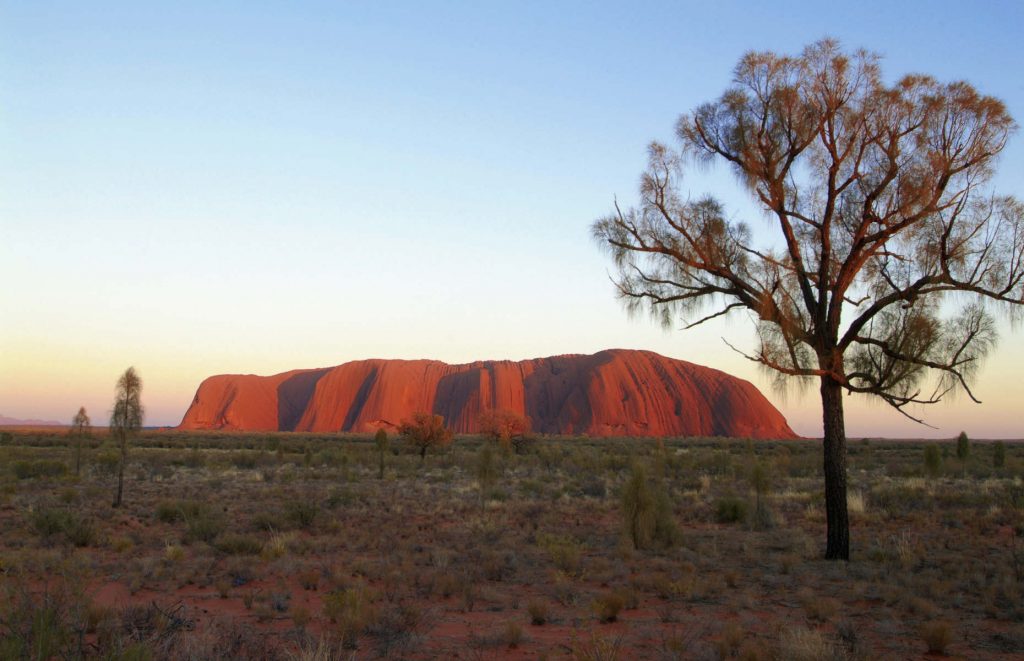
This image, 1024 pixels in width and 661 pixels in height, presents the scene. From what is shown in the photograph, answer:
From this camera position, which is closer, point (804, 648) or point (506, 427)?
point (804, 648)

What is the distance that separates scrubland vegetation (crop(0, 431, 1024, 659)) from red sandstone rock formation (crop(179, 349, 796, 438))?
71.5 meters

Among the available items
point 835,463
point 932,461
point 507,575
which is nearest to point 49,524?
point 507,575

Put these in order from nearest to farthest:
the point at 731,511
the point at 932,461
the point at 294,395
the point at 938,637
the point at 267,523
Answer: the point at 938,637, the point at 267,523, the point at 731,511, the point at 932,461, the point at 294,395

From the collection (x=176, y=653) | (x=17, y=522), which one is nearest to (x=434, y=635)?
(x=176, y=653)

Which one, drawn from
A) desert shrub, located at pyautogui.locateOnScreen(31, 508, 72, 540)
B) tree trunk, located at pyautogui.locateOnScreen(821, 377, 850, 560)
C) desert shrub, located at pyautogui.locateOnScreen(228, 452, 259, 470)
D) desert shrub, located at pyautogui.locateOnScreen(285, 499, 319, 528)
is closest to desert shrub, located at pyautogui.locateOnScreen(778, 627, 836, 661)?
tree trunk, located at pyautogui.locateOnScreen(821, 377, 850, 560)

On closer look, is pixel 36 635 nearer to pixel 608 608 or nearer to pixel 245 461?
pixel 608 608

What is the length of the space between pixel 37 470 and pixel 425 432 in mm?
16767

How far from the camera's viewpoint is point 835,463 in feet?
35.3

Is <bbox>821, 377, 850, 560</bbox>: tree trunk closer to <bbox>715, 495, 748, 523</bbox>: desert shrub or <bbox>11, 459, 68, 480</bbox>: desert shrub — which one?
<bbox>715, 495, 748, 523</bbox>: desert shrub

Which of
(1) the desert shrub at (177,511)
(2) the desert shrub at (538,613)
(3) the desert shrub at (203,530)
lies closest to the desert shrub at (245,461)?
(1) the desert shrub at (177,511)

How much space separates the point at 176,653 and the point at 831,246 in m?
10.1

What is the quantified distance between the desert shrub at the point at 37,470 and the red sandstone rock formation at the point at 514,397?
227 feet

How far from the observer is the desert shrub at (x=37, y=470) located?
24.4 meters

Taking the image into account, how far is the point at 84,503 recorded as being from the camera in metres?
17.6
